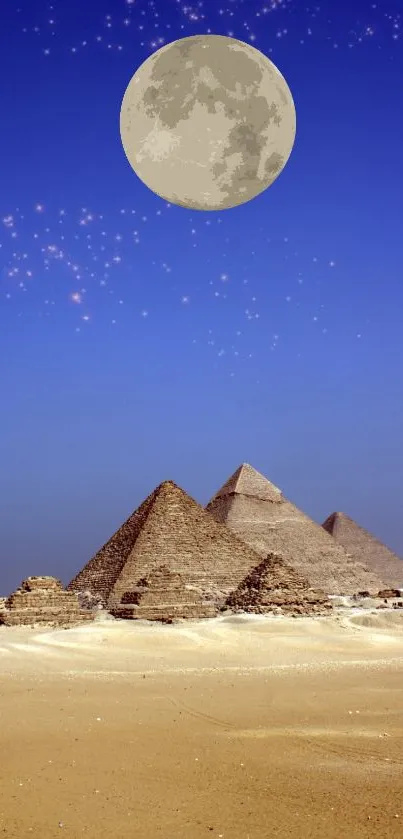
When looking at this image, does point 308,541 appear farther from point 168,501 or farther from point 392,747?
point 392,747

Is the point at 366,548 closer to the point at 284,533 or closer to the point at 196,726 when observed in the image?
the point at 284,533

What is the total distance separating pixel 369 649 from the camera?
1888 centimetres

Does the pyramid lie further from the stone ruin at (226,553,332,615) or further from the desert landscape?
the desert landscape

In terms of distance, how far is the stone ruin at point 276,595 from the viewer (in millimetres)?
28797

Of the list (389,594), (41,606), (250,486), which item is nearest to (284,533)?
(250,486)

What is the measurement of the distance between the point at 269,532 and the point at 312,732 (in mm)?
49107

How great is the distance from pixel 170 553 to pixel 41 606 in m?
17.1

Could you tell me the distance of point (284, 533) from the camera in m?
56.0

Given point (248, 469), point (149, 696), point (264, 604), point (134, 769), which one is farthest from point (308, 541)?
point (134, 769)

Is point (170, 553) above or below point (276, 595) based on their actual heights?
above

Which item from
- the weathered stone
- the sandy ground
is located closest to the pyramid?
the weathered stone

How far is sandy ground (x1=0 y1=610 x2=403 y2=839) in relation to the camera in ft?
14.2

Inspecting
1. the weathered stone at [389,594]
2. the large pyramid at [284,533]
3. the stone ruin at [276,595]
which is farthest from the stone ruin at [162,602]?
the large pyramid at [284,533]

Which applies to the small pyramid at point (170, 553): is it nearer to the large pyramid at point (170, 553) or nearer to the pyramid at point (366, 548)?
the large pyramid at point (170, 553)
